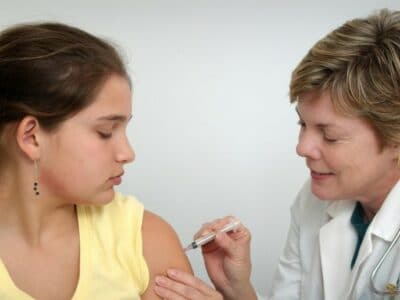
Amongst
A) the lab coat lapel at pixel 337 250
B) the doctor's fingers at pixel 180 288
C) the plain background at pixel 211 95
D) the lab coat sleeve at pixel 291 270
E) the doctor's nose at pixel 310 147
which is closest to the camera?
the doctor's fingers at pixel 180 288

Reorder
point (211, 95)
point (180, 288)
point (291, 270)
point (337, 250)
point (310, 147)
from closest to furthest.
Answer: point (180, 288) → point (310, 147) → point (337, 250) → point (291, 270) → point (211, 95)

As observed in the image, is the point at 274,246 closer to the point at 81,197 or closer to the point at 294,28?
the point at 294,28

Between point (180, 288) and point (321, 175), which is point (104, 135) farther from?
point (321, 175)


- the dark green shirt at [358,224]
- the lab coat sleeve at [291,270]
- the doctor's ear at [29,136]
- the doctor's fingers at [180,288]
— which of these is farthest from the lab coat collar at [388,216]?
the doctor's ear at [29,136]

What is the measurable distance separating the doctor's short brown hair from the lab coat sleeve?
0.43 m

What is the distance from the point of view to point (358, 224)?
4.58ft

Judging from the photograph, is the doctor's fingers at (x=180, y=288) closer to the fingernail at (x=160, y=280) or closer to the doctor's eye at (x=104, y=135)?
the fingernail at (x=160, y=280)

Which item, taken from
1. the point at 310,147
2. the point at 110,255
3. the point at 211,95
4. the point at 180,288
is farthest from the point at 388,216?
the point at 211,95

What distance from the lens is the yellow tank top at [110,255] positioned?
1068 mm

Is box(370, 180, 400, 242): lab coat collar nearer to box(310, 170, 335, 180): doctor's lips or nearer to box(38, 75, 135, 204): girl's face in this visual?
box(310, 170, 335, 180): doctor's lips

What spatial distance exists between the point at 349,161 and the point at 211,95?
0.73 meters

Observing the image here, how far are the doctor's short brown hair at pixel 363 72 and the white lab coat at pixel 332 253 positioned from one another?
8.1 inches

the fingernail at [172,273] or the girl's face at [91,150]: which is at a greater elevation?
the girl's face at [91,150]

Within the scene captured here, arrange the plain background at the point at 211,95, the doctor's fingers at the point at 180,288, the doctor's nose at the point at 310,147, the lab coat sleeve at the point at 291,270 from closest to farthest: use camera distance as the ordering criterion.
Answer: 1. the doctor's fingers at the point at 180,288
2. the doctor's nose at the point at 310,147
3. the lab coat sleeve at the point at 291,270
4. the plain background at the point at 211,95
